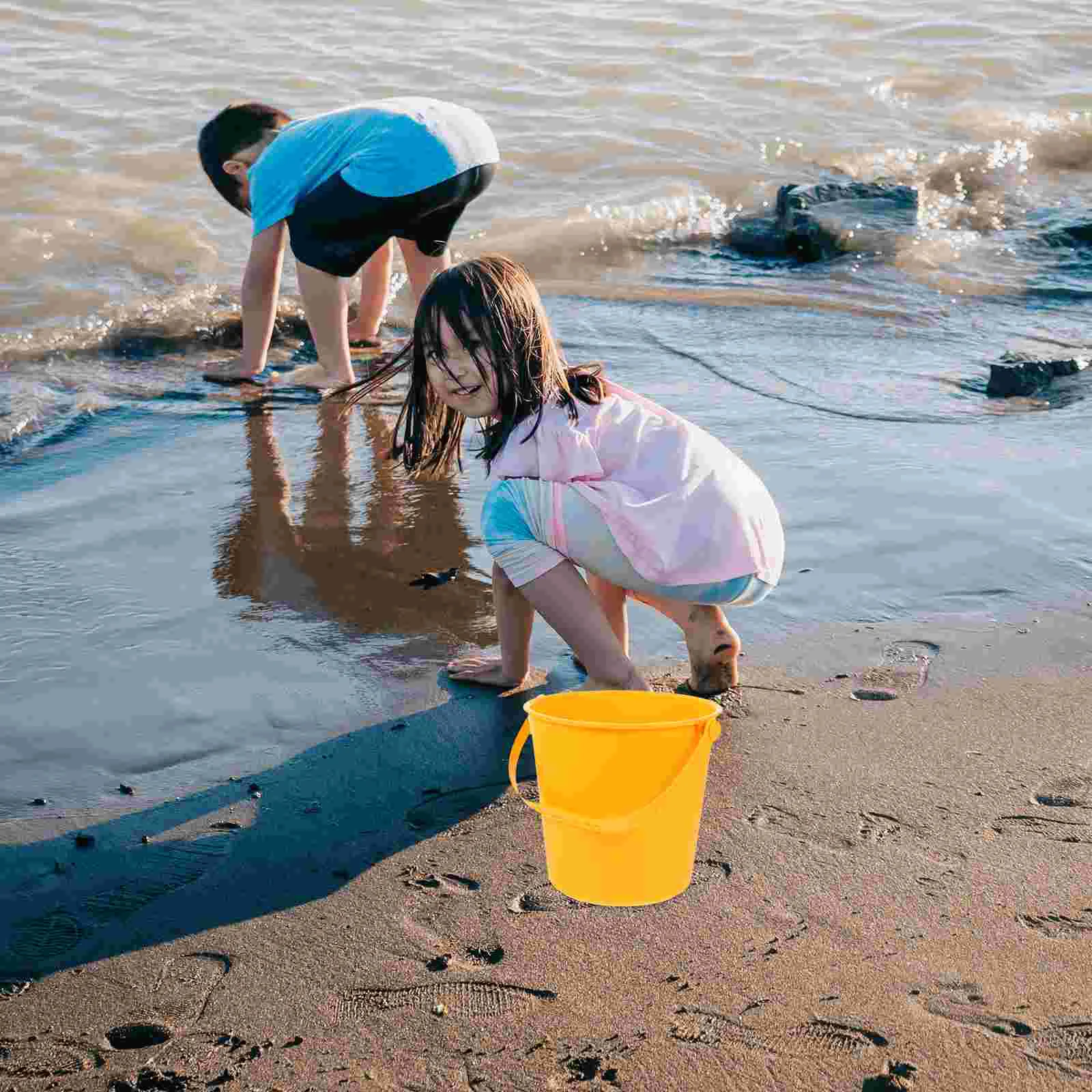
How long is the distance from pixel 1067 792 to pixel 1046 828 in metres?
0.16

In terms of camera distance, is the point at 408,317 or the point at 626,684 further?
the point at 408,317

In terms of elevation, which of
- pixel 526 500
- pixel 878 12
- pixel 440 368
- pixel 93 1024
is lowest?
pixel 93 1024

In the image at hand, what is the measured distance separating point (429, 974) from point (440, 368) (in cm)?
131

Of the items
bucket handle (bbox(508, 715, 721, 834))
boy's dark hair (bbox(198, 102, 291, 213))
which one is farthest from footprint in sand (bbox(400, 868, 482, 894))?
boy's dark hair (bbox(198, 102, 291, 213))

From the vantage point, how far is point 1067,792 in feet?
8.54

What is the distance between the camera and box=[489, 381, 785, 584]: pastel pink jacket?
2.81 m

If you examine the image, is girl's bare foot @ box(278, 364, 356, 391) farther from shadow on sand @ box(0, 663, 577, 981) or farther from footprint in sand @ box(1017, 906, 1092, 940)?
footprint in sand @ box(1017, 906, 1092, 940)

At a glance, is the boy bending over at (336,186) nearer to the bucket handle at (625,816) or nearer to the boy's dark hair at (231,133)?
the boy's dark hair at (231,133)

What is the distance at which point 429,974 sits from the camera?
2.10 m

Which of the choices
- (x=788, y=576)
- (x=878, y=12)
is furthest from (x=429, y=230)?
(x=878, y=12)

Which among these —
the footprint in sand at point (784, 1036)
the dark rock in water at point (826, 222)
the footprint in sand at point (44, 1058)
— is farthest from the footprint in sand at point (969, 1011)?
the dark rock in water at point (826, 222)

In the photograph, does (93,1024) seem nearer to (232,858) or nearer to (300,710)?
(232,858)

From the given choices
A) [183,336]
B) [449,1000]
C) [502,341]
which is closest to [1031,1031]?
[449,1000]

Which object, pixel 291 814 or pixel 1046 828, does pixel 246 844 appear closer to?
pixel 291 814
